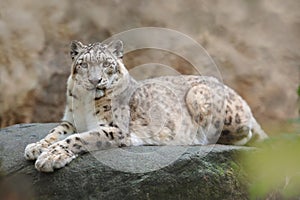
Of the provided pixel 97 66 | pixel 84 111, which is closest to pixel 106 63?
pixel 97 66

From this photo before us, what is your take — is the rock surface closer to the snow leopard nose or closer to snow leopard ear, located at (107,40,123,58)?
the snow leopard nose

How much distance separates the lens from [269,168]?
38.3 inches

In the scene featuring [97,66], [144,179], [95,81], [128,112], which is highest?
[97,66]

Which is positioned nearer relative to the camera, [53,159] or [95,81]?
[53,159]

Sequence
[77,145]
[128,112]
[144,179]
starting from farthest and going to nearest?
1. [128,112]
2. [77,145]
3. [144,179]

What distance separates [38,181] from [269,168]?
10.5 feet

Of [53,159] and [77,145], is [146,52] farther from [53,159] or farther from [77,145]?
[53,159]

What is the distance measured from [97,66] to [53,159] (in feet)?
2.84

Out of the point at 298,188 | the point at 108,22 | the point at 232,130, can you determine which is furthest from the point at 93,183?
the point at 108,22

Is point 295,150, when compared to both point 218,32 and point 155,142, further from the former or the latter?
point 218,32

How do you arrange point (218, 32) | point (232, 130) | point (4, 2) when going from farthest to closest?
point (218, 32)
point (4, 2)
point (232, 130)

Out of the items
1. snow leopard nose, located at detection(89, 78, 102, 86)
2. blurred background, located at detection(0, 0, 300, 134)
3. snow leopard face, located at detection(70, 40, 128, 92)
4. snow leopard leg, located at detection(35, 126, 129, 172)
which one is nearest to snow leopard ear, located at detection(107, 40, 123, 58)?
snow leopard face, located at detection(70, 40, 128, 92)

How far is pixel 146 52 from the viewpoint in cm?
721

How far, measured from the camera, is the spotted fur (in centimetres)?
426
